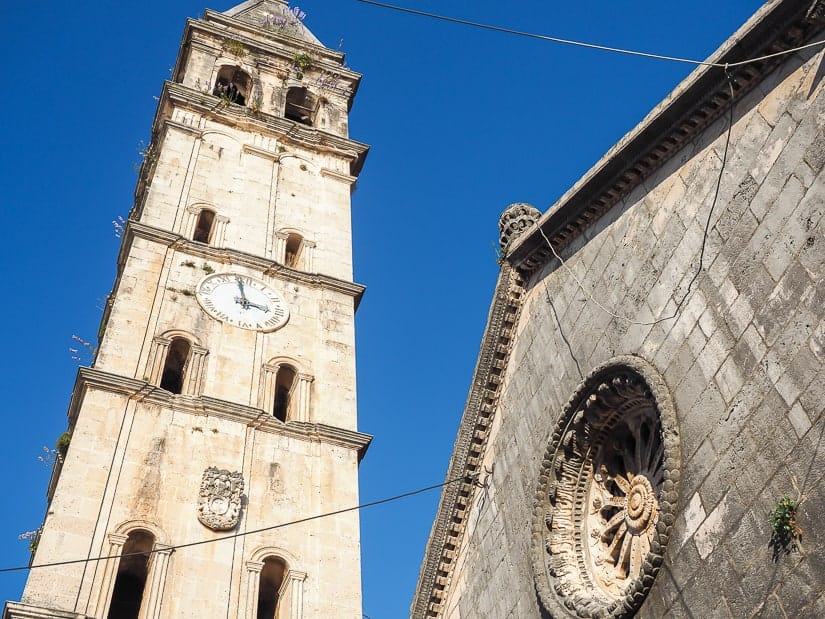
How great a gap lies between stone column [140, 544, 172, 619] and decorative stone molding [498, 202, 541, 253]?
7910 millimetres

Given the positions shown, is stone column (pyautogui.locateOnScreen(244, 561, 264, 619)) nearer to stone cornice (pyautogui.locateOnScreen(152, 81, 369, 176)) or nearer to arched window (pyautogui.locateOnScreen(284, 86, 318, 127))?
stone cornice (pyautogui.locateOnScreen(152, 81, 369, 176))

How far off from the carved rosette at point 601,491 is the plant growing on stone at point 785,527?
174 cm

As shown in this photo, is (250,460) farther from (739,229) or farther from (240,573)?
(739,229)

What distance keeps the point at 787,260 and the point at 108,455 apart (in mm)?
13301

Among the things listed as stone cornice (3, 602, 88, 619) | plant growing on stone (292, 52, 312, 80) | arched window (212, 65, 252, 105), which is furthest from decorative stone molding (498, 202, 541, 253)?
plant growing on stone (292, 52, 312, 80)

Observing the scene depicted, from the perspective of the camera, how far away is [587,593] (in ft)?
33.0

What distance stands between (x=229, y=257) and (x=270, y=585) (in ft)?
25.6

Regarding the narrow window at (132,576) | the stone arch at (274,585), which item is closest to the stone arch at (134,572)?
the narrow window at (132,576)

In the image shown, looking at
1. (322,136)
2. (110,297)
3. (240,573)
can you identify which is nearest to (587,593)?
(240,573)

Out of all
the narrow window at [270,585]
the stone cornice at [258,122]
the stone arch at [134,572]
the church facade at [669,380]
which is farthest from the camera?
the stone cornice at [258,122]

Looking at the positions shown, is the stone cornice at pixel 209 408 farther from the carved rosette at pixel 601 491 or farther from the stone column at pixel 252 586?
the carved rosette at pixel 601 491

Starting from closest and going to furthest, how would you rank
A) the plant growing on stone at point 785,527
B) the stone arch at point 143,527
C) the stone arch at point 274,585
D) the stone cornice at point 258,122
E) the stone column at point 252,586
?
the plant growing on stone at point 785,527
the stone column at point 252,586
the stone arch at point 143,527
the stone arch at point 274,585
the stone cornice at point 258,122

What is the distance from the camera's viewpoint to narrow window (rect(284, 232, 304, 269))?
24.6m

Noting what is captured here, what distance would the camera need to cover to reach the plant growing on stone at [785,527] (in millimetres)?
7137
